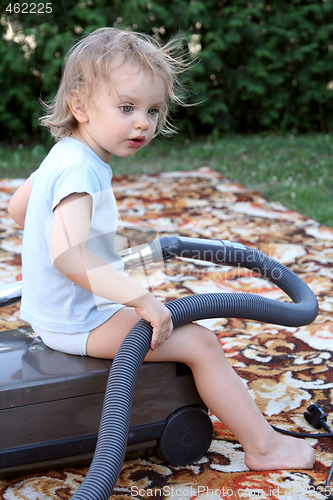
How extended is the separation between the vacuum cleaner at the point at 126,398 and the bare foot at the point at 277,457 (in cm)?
10

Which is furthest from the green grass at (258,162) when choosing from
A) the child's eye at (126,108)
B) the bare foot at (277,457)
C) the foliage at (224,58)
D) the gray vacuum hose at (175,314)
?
the child's eye at (126,108)

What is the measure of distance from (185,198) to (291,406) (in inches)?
72.9

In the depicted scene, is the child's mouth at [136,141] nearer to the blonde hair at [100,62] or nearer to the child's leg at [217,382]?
the blonde hair at [100,62]

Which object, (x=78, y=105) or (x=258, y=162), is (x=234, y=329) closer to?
(x=78, y=105)

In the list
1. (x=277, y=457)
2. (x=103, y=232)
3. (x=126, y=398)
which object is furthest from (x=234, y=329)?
(x=126, y=398)

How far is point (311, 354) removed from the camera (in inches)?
→ 64.6

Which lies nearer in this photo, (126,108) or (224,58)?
(126,108)

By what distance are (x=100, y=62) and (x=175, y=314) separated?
47 cm

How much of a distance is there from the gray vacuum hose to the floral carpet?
0.11 metres

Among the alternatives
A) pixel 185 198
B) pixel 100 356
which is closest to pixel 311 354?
pixel 100 356

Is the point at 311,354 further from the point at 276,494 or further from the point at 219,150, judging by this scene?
the point at 219,150

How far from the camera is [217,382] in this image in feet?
3.76

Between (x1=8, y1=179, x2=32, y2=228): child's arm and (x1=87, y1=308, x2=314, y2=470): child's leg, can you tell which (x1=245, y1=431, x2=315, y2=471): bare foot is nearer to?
(x1=87, y1=308, x2=314, y2=470): child's leg

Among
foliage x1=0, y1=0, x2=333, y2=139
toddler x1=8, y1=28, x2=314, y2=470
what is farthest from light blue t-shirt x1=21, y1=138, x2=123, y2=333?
foliage x1=0, y1=0, x2=333, y2=139
